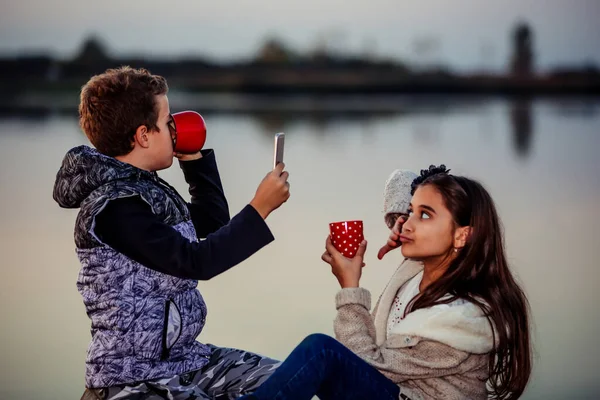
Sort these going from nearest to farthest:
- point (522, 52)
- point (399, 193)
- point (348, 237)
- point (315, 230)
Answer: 1. point (348, 237)
2. point (399, 193)
3. point (315, 230)
4. point (522, 52)

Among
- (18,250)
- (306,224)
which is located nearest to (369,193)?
(306,224)

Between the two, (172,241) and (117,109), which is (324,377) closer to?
(172,241)

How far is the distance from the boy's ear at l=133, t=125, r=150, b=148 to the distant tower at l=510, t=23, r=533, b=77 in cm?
763

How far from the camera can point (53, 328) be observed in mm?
3195

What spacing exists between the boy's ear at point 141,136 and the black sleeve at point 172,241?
0.14 metres

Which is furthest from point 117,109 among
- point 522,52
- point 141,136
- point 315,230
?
point 522,52

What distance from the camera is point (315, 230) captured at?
4.02 meters

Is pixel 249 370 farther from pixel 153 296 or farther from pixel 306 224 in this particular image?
pixel 306 224

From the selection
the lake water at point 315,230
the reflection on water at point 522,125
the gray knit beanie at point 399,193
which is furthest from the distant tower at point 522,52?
the gray knit beanie at point 399,193

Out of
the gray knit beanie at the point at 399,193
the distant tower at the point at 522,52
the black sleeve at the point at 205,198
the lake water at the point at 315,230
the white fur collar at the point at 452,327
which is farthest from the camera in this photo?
the distant tower at the point at 522,52

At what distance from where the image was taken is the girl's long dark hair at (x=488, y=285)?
2105 millimetres

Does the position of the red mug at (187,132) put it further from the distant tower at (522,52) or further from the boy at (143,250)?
the distant tower at (522,52)

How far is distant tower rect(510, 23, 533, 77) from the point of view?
30.9ft

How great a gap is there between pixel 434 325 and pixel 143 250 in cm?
56
